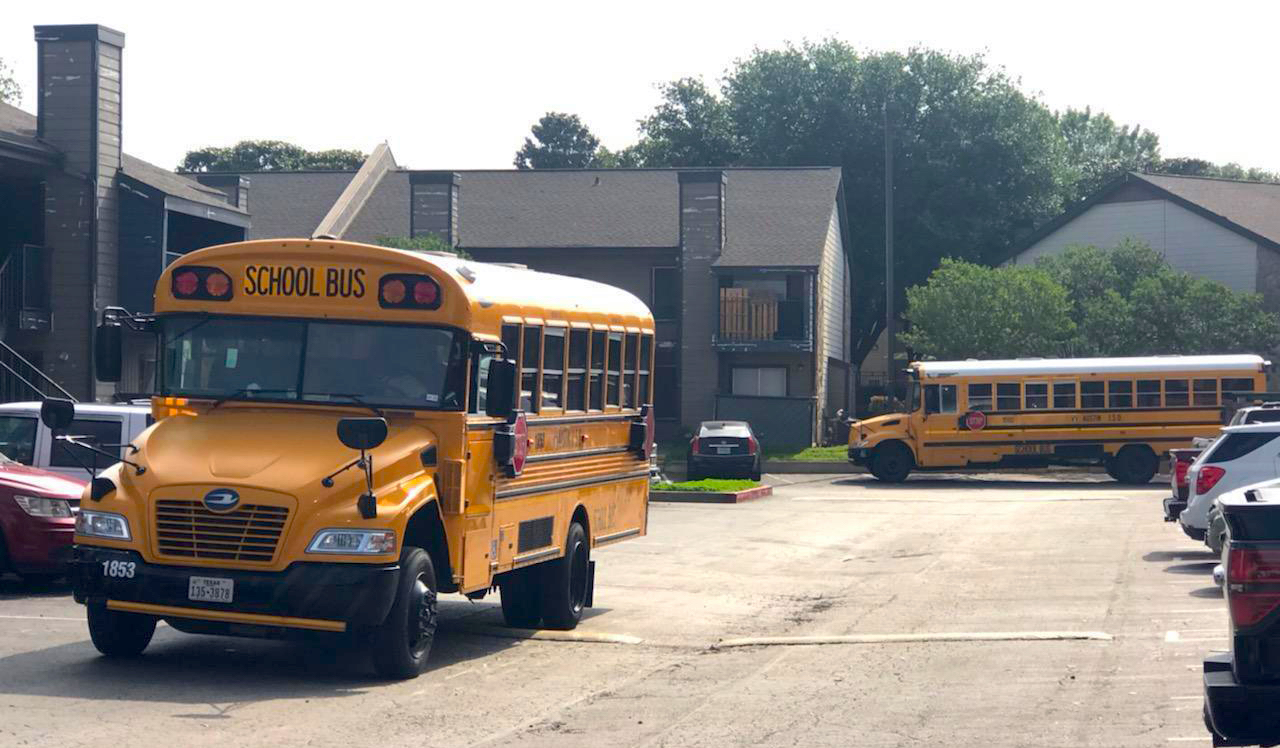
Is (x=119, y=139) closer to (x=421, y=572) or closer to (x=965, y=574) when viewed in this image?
(x=965, y=574)

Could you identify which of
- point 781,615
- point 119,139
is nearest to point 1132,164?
point 119,139

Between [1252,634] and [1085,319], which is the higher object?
[1085,319]

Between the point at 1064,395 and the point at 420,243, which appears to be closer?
the point at 1064,395

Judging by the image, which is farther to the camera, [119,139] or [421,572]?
[119,139]

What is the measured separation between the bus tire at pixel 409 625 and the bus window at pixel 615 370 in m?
4.13

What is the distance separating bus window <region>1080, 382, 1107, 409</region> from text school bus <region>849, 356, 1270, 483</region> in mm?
23

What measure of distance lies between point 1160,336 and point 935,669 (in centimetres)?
3598

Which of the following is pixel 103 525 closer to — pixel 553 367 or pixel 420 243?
pixel 553 367

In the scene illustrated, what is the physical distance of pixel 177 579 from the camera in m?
9.92

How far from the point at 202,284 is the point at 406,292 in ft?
5.07

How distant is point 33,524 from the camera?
1419 centimetres

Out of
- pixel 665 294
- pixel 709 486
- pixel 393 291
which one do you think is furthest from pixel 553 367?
pixel 665 294

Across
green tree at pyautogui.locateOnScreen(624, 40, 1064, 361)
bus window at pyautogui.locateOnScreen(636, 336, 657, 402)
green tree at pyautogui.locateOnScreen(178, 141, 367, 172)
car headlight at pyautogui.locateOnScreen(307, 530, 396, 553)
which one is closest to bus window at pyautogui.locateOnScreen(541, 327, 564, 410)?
bus window at pyautogui.locateOnScreen(636, 336, 657, 402)

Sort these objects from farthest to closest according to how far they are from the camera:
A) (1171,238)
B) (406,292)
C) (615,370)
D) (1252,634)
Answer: (1171,238)
(615,370)
(406,292)
(1252,634)
